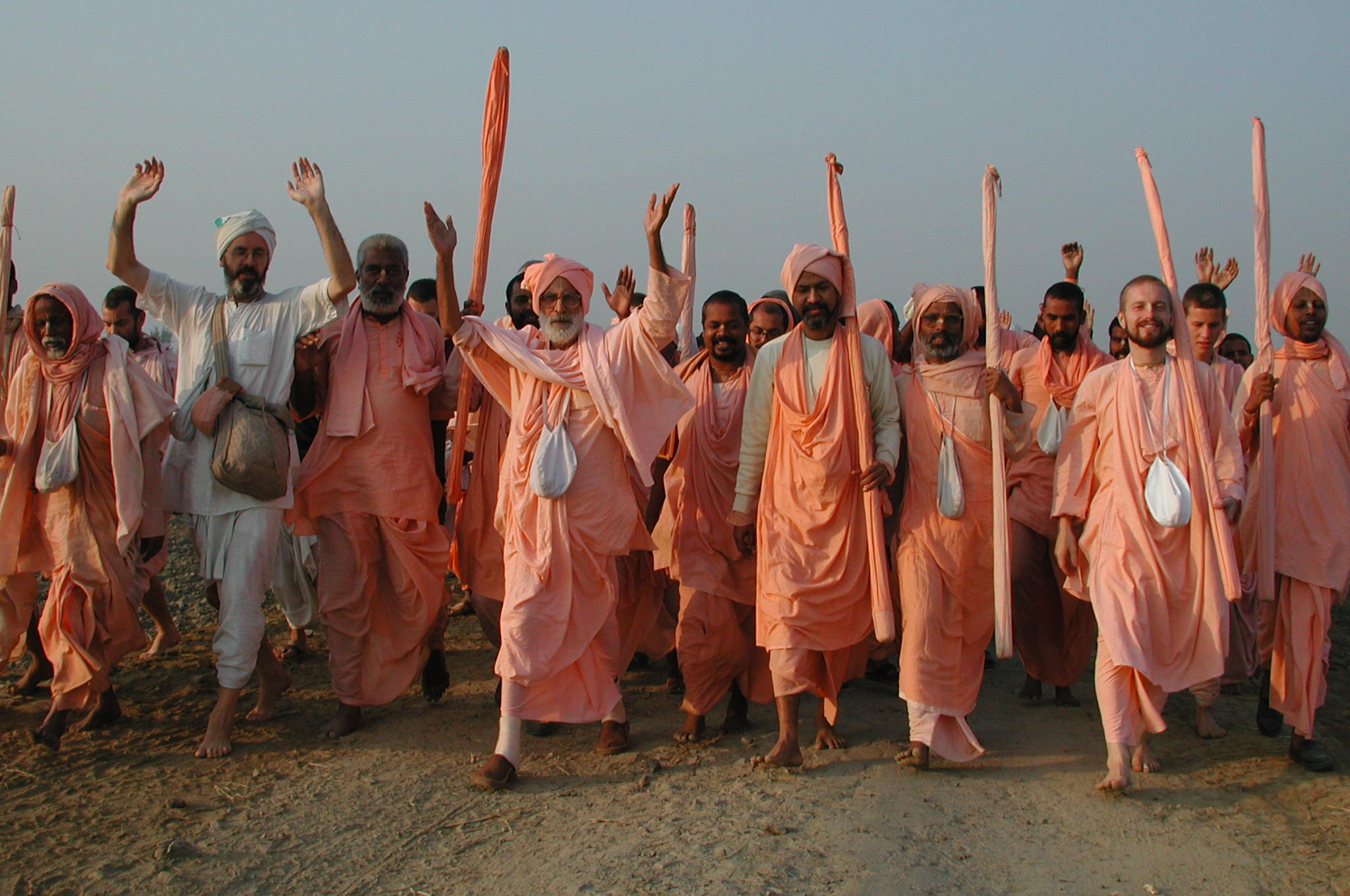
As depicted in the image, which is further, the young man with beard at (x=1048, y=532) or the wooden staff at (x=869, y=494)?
the young man with beard at (x=1048, y=532)

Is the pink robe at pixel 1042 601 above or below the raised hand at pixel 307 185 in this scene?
below

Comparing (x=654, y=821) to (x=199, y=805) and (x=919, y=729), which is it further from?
(x=199, y=805)

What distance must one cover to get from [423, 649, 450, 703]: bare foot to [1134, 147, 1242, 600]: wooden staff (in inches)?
164

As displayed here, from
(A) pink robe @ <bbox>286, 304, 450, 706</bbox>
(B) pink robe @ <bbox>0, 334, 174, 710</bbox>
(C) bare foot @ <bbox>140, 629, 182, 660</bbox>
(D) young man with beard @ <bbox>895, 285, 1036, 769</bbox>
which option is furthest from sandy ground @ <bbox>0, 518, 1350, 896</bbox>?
(C) bare foot @ <bbox>140, 629, 182, 660</bbox>

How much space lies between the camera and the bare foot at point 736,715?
241 inches

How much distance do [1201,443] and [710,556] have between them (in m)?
2.53

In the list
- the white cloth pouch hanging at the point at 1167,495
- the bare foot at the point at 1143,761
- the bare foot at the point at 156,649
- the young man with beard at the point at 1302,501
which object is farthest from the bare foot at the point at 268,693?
the young man with beard at the point at 1302,501

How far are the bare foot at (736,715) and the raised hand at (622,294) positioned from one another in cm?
230

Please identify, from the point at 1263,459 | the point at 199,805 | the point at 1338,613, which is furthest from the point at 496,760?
the point at 1338,613

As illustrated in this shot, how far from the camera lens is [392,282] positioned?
20.6ft

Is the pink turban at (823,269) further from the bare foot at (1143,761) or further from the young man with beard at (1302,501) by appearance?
the bare foot at (1143,761)

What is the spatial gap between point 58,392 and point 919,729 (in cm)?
479

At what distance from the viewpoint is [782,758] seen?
5480mm

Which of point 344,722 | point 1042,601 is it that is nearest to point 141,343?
point 344,722
